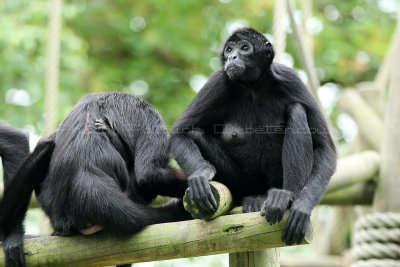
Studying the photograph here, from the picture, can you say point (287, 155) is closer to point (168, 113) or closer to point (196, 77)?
point (168, 113)

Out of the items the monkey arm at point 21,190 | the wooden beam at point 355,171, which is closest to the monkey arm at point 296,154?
the monkey arm at point 21,190

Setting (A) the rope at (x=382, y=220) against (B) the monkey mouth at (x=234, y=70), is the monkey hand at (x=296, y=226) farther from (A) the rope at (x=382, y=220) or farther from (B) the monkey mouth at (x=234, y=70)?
(A) the rope at (x=382, y=220)

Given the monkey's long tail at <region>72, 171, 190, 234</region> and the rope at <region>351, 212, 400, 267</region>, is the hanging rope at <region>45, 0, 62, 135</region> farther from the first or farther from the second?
the rope at <region>351, 212, 400, 267</region>

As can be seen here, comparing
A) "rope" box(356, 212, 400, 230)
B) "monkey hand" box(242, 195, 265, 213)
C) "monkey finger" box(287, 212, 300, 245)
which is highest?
"monkey hand" box(242, 195, 265, 213)

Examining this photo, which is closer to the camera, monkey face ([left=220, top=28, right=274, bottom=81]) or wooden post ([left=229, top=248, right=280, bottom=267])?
wooden post ([left=229, top=248, right=280, bottom=267])

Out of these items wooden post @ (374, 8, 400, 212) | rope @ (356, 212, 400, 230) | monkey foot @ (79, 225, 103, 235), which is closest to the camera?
monkey foot @ (79, 225, 103, 235)

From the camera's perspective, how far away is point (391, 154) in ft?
26.7

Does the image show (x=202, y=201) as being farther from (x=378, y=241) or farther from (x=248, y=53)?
(x=378, y=241)

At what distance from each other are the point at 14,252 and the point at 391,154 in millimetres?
5342

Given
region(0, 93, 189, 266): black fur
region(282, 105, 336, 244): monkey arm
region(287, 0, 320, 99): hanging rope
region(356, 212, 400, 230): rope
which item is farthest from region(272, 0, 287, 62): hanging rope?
region(356, 212, 400, 230): rope

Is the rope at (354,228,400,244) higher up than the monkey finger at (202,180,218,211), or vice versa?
the monkey finger at (202,180,218,211)

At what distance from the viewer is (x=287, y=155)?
515cm

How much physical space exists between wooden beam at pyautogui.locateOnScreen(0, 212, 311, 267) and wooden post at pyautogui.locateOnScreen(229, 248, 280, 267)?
1.87 feet

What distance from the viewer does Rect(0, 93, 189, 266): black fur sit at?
4.98 metres
